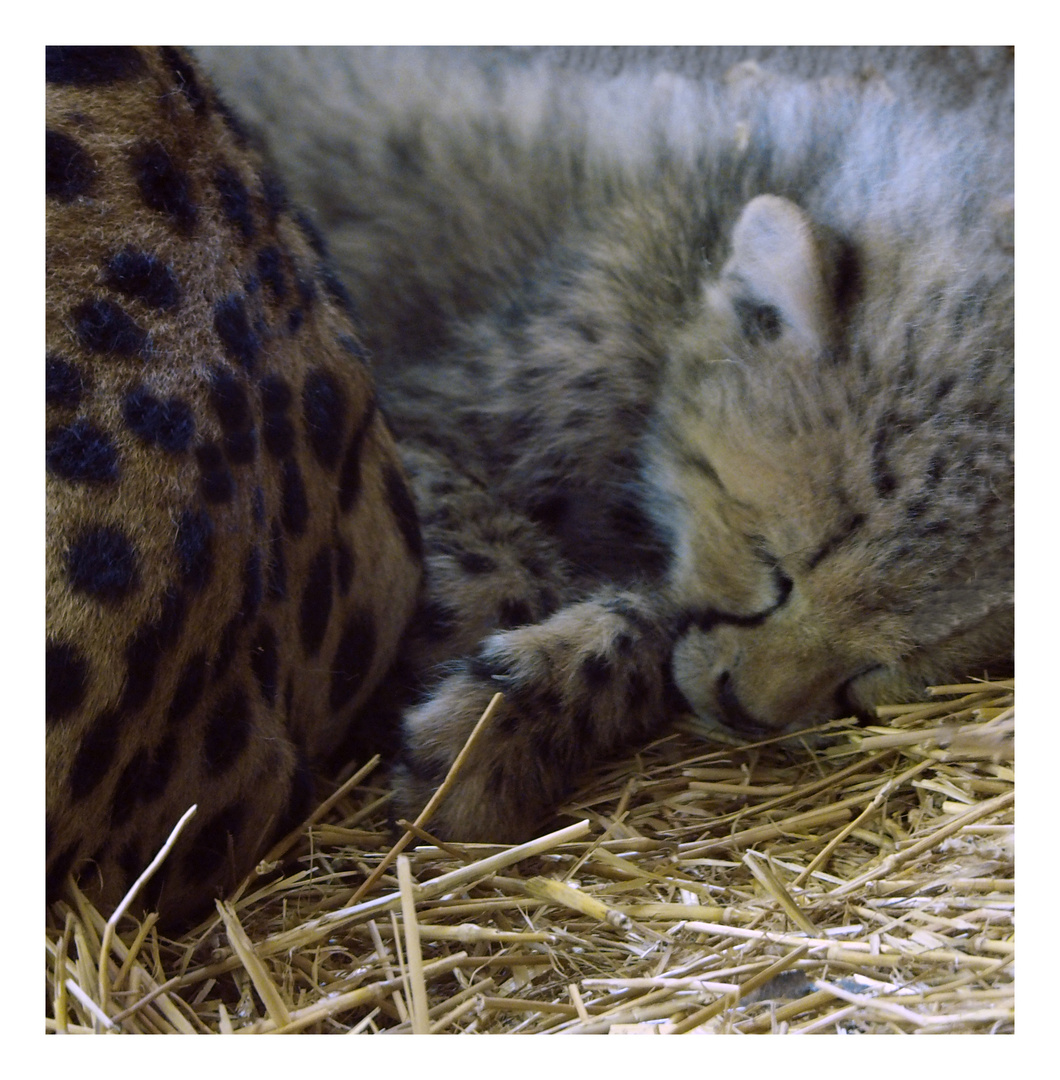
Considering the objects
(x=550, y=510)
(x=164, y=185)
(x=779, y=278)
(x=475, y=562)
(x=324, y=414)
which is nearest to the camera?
(x=164, y=185)

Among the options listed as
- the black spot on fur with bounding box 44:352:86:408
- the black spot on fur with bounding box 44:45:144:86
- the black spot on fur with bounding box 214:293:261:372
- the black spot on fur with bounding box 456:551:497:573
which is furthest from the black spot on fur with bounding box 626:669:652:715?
the black spot on fur with bounding box 44:45:144:86

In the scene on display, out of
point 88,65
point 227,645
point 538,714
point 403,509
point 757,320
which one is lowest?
point 538,714

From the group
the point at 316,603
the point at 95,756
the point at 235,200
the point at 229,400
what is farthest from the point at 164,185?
the point at 95,756

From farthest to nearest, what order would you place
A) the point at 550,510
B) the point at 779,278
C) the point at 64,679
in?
the point at 550,510 → the point at 779,278 → the point at 64,679

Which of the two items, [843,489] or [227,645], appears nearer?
[227,645]

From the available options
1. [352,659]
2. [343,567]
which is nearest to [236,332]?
[343,567]

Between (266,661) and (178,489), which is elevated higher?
(178,489)

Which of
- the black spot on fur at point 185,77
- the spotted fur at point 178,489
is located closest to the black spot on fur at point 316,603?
the spotted fur at point 178,489

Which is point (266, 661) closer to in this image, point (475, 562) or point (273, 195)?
point (475, 562)
